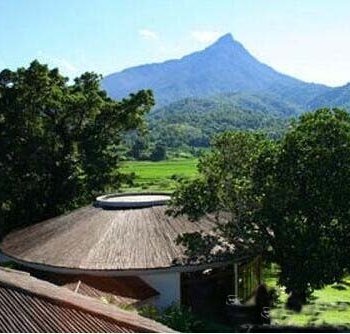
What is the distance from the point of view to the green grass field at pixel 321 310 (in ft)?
74.4

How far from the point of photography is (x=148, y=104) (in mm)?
36344

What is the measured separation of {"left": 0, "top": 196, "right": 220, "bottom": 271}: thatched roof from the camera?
22.0m

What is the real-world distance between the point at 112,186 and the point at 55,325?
85.3 ft

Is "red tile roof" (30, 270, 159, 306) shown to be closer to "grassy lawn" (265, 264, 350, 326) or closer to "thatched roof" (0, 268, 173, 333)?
"grassy lawn" (265, 264, 350, 326)

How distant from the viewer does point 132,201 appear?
26.9 meters

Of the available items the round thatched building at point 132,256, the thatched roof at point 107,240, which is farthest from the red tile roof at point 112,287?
the thatched roof at point 107,240

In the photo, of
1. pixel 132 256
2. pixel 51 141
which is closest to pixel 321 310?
pixel 132 256

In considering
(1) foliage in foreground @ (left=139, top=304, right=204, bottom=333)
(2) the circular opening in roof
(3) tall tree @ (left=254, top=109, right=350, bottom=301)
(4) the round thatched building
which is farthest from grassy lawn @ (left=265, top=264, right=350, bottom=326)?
(2) the circular opening in roof

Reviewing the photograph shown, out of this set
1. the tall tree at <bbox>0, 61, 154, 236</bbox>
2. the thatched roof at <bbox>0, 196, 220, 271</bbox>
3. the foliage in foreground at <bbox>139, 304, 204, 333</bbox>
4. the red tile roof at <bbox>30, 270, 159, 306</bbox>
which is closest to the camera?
the foliage in foreground at <bbox>139, 304, 204, 333</bbox>

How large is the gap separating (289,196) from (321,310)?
5.44 metres

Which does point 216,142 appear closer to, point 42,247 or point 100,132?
point 42,247

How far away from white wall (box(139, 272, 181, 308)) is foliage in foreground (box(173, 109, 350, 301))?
1.06 metres

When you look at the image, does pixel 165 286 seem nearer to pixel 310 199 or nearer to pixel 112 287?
pixel 112 287

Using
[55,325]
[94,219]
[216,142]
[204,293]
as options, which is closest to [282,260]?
[204,293]
